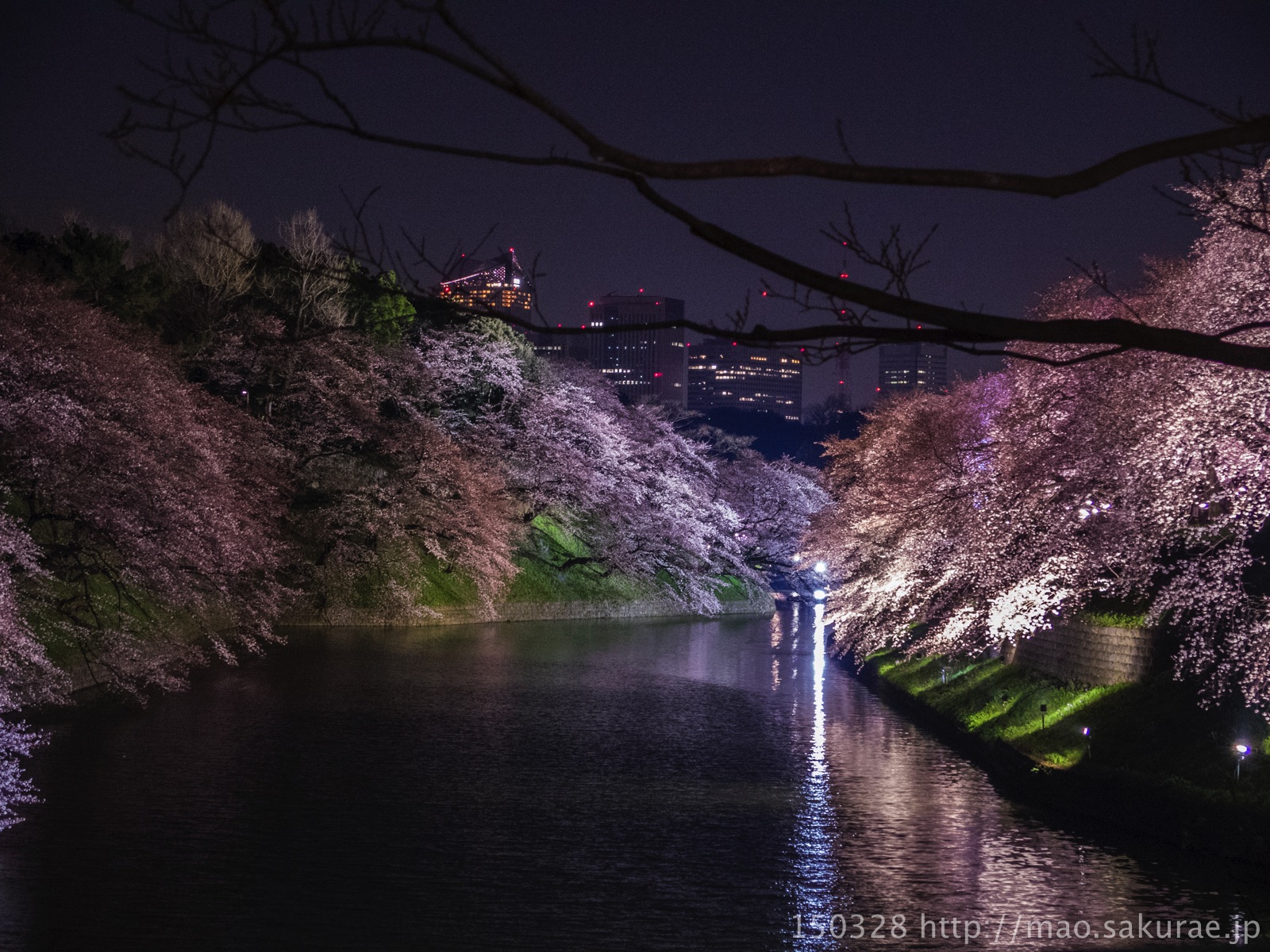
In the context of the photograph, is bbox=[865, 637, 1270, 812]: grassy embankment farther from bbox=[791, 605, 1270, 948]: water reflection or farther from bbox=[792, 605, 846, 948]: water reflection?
bbox=[792, 605, 846, 948]: water reflection

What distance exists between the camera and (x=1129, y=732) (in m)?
20.2

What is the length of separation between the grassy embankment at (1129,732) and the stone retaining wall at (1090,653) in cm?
24

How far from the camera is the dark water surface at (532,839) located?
13.4 meters

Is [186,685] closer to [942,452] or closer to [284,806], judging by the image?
[284,806]

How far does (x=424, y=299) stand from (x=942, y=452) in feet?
93.2

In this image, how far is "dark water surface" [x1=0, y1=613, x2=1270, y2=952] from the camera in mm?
13383

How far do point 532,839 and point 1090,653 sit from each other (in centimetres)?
1214

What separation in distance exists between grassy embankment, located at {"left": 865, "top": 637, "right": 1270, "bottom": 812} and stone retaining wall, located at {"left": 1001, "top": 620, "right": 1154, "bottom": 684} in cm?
24

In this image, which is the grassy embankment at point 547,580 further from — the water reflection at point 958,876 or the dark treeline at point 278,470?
the water reflection at point 958,876

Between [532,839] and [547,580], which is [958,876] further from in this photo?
[547,580]

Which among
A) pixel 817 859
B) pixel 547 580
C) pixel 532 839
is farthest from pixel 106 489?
pixel 547 580

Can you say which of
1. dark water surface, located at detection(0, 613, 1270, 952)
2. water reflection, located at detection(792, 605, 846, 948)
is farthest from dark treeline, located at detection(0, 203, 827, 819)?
water reflection, located at detection(792, 605, 846, 948)

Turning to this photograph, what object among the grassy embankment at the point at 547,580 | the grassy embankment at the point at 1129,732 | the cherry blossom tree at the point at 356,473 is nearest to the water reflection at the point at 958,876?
the grassy embankment at the point at 1129,732

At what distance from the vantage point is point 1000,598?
23.0 metres
